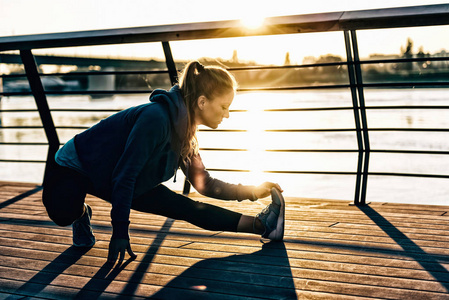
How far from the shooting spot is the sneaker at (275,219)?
2535 mm

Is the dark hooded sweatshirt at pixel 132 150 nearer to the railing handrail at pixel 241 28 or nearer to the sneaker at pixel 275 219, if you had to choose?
the sneaker at pixel 275 219

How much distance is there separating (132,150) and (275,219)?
33.1 inches

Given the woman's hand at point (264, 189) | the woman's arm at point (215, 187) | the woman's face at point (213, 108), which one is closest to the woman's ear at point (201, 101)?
the woman's face at point (213, 108)

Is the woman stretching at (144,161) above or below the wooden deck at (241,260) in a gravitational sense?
above

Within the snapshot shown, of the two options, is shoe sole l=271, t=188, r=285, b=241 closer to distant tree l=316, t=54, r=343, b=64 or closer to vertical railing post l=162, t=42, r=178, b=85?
distant tree l=316, t=54, r=343, b=64

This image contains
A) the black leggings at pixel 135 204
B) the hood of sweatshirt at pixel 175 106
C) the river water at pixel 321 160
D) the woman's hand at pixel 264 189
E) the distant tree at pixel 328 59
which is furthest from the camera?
the river water at pixel 321 160

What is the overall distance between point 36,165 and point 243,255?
894 centimetres

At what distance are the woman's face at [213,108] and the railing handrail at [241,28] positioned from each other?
2.78ft

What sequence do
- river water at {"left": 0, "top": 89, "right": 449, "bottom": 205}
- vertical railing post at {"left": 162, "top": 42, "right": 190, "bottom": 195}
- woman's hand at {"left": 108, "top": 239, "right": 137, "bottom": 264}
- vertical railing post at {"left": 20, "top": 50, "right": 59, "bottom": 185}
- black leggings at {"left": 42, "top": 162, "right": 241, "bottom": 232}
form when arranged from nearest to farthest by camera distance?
woman's hand at {"left": 108, "top": 239, "right": 137, "bottom": 264}, black leggings at {"left": 42, "top": 162, "right": 241, "bottom": 232}, vertical railing post at {"left": 162, "top": 42, "right": 190, "bottom": 195}, vertical railing post at {"left": 20, "top": 50, "right": 59, "bottom": 185}, river water at {"left": 0, "top": 89, "right": 449, "bottom": 205}

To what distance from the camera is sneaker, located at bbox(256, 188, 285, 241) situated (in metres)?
2.54

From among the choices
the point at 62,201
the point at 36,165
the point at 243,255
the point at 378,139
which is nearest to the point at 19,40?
the point at 62,201

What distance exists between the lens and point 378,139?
14062 mm

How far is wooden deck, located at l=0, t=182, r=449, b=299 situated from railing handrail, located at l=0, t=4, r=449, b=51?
1.10 metres

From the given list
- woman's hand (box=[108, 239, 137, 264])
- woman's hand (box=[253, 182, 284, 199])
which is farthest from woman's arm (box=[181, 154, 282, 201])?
woman's hand (box=[108, 239, 137, 264])
